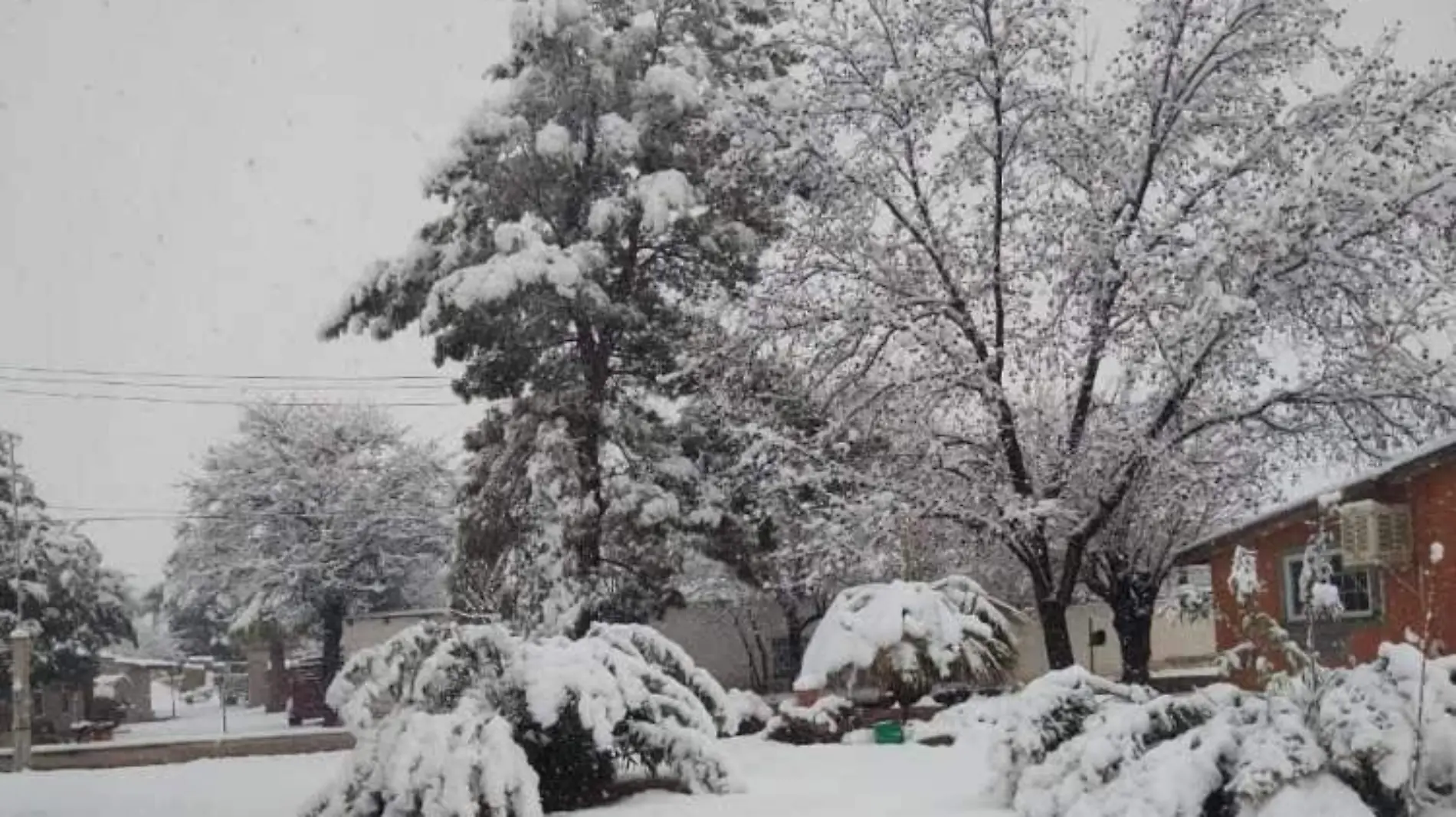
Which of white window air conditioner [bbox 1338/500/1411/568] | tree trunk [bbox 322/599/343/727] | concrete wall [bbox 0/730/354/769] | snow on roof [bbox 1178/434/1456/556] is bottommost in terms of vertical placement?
concrete wall [bbox 0/730/354/769]

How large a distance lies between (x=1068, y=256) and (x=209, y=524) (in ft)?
109

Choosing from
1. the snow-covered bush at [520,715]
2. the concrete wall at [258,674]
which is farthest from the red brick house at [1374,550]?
the concrete wall at [258,674]

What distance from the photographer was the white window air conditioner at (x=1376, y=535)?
13273 mm

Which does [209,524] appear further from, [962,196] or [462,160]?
[962,196]

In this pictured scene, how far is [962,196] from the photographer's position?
16.6 m

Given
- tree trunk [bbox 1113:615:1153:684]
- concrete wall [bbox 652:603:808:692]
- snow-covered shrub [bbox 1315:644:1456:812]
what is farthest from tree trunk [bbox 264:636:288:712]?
snow-covered shrub [bbox 1315:644:1456:812]

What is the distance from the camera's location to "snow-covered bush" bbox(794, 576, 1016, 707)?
14.3 m

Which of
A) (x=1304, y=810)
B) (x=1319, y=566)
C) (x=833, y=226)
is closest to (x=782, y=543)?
(x=833, y=226)

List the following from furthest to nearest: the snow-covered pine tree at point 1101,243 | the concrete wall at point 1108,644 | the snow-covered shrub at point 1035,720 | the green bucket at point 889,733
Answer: the concrete wall at point 1108,644 < the snow-covered pine tree at point 1101,243 < the green bucket at point 889,733 < the snow-covered shrub at point 1035,720

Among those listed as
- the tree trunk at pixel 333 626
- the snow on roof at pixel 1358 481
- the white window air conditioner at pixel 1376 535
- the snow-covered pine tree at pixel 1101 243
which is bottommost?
the tree trunk at pixel 333 626

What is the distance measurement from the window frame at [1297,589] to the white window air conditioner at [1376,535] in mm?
771

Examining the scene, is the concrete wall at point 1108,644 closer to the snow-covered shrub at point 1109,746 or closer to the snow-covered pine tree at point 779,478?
the snow-covered pine tree at point 779,478

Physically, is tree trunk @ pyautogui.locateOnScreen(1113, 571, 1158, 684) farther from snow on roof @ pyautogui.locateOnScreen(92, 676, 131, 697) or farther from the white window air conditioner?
snow on roof @ pyautogui.locateOnScreen(92, 676, 131, 697)

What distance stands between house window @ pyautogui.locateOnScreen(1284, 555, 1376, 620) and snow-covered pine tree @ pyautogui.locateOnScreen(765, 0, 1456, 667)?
4.46 feet
